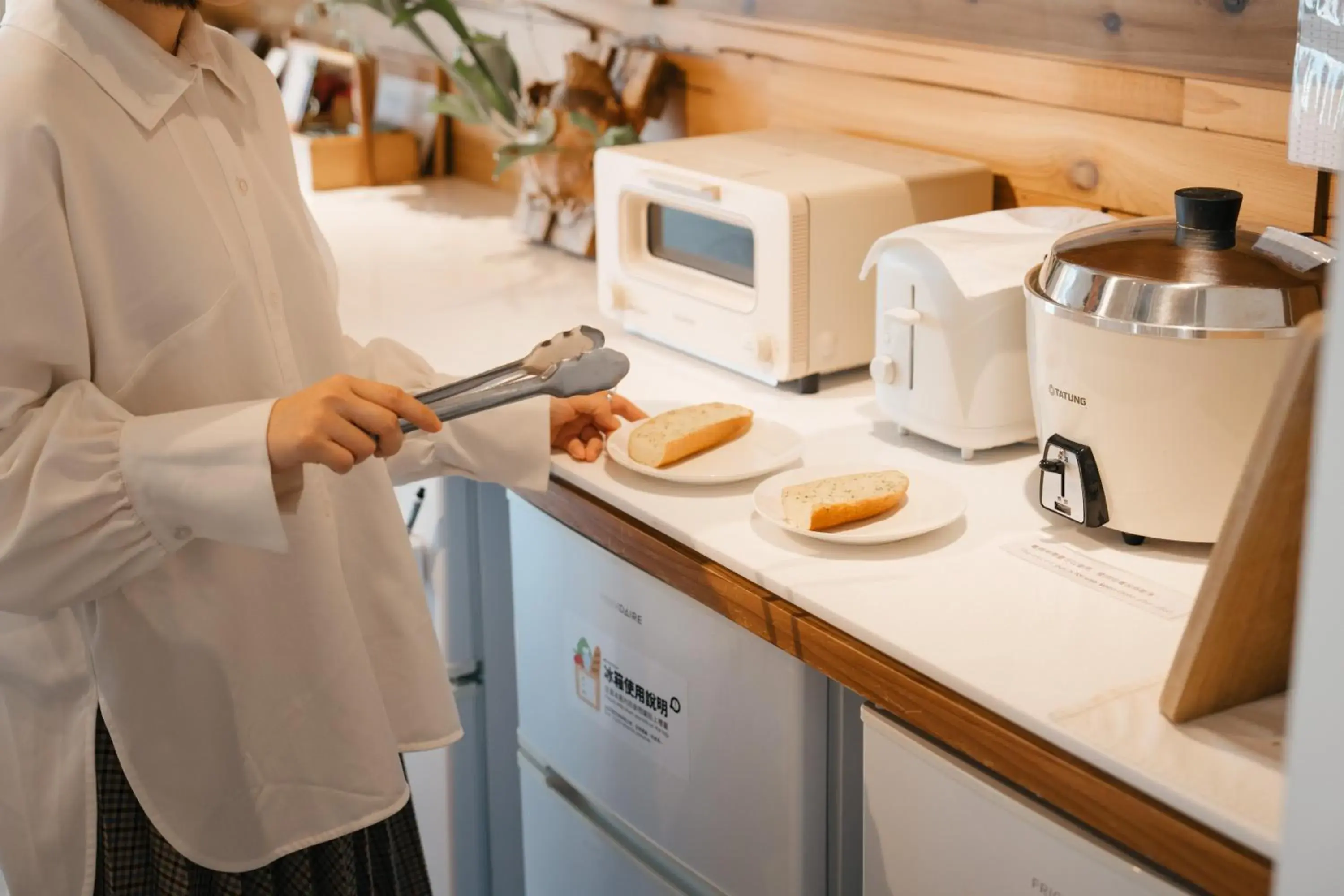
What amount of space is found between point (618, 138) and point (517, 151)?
0.58 feet

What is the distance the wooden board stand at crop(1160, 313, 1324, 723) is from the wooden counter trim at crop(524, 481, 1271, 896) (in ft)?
0.26

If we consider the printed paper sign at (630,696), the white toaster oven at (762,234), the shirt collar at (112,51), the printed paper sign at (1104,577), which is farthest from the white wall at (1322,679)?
the white toaster oven at (762,234)

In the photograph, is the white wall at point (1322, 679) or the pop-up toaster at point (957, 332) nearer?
the white wall at point (1322, 679)

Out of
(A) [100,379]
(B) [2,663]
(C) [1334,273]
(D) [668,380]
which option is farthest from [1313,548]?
(D) [668,380]

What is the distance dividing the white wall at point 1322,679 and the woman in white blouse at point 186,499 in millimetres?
621

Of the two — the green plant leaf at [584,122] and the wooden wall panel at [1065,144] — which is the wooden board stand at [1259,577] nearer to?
the wooden wall panel at [1065,144]

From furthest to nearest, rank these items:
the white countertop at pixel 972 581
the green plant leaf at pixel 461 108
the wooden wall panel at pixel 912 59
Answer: the green plant leaf at pixel 461 108, the wooden wall panel at pixel 912 59, the white countertop at pixel 972 581

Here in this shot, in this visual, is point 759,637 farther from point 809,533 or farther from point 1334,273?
point 1334,273

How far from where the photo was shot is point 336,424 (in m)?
1.03

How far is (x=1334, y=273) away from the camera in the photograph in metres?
0.64

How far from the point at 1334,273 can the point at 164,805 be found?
930 millimetres

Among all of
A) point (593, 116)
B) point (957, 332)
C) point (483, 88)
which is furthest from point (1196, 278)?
point (483, 88)

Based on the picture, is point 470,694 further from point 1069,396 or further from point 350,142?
point 350,142

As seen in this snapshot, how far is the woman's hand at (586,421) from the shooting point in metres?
1.45
